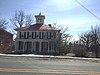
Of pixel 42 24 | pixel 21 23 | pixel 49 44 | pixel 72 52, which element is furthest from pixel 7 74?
pixel 21 23

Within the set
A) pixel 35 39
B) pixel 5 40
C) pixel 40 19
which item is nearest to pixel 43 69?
pixel 35 39

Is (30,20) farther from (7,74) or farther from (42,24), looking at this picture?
(7,74)

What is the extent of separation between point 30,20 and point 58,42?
2499cm

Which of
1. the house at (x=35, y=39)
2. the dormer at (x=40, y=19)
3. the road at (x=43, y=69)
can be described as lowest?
the road at (x=43, y=69)

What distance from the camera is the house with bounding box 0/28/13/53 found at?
77.6m

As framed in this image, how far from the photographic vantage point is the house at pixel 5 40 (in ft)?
255

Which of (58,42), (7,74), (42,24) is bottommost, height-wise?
(7,74)

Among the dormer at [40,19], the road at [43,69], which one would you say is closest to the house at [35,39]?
the dormer at [40,19]

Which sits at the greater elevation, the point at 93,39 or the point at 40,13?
the point at 40,13

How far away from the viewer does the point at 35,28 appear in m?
71.7

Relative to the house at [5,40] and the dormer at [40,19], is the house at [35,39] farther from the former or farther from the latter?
the house at [5,40]

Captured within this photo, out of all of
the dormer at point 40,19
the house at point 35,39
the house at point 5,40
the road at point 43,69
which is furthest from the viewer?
the house at point 5,40

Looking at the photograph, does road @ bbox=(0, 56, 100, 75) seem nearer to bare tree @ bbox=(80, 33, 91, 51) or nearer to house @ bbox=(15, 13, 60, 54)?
house @ bbox=(15, 13, 60, 54)

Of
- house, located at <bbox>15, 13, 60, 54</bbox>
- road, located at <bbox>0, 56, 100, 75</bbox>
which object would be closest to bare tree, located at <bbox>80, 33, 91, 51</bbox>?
house, located at <bbox>15, 13, 60, 54</bbox>
